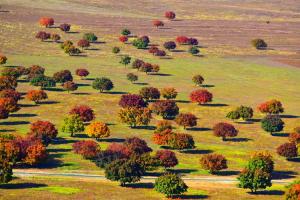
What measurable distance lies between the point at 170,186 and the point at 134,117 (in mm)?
47322

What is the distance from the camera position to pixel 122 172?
111062 mm

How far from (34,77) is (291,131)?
250 feet

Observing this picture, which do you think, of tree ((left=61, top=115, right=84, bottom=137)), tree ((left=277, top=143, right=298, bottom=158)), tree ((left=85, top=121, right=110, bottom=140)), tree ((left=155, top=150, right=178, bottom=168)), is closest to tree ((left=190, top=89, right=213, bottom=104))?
tree ((left=85, top=121, right=110, bottom=140))

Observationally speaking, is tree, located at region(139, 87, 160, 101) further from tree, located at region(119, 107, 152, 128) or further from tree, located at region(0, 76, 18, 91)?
tree, located at region(0, 76, 18, 91)

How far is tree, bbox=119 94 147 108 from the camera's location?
165000 millimetres

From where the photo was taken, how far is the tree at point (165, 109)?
15938cm

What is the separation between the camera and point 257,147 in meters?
141

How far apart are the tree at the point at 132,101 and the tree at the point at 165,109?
15.7 ft

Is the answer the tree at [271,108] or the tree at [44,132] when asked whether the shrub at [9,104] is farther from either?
the tree at [271,108]

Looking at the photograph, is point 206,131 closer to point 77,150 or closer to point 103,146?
point 103,146

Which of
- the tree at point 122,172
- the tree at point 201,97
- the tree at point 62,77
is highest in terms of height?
the tree at point 62,77

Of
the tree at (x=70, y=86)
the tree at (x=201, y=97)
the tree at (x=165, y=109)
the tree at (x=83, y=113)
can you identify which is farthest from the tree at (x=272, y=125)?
the tree at (x=70, y=86)

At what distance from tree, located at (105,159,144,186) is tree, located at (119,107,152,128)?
122ft

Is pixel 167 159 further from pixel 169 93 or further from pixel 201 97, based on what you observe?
pixel 169 93
